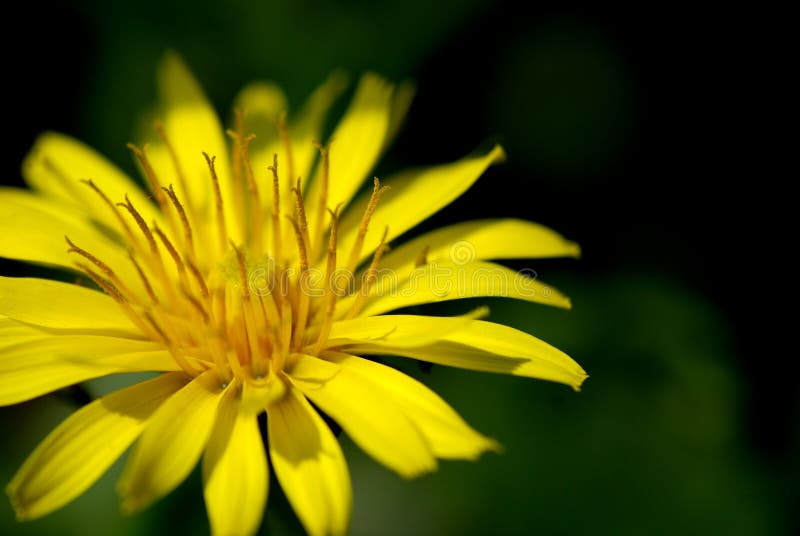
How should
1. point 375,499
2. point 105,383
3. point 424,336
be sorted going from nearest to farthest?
point 424,336 → point 105,383 → point 375,499

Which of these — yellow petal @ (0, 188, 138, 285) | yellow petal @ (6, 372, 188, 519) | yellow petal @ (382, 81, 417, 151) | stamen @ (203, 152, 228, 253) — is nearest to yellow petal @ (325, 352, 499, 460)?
yellow petal @ (6, 372, 188, 519)

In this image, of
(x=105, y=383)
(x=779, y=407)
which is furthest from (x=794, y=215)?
(x=105, y=383)

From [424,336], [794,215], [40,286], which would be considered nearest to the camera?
[424,336]

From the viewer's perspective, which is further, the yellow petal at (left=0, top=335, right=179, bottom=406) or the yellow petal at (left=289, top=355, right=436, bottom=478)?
the yellow petal at (left=0, top=335, right=179, bottom=406)

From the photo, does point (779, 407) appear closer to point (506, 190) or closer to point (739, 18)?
point (506, 190)

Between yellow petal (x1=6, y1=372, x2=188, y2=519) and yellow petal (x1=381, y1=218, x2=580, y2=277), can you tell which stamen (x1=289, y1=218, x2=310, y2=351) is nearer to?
yellow petal (x1=381, y1=218, x2=580, y2=277)

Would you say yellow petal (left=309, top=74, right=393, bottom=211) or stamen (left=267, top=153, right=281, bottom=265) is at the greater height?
yellow petal (left=309, top=74, right=393, bottom=211)

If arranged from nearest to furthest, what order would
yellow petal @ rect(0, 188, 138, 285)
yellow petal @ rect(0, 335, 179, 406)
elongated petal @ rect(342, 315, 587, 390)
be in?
yellow petal @ rect(0, 335, 179, 406), elongated petal @ rect(342, 315, 587, 390), yellow petal @ rect(0, 188, 138, 285)
